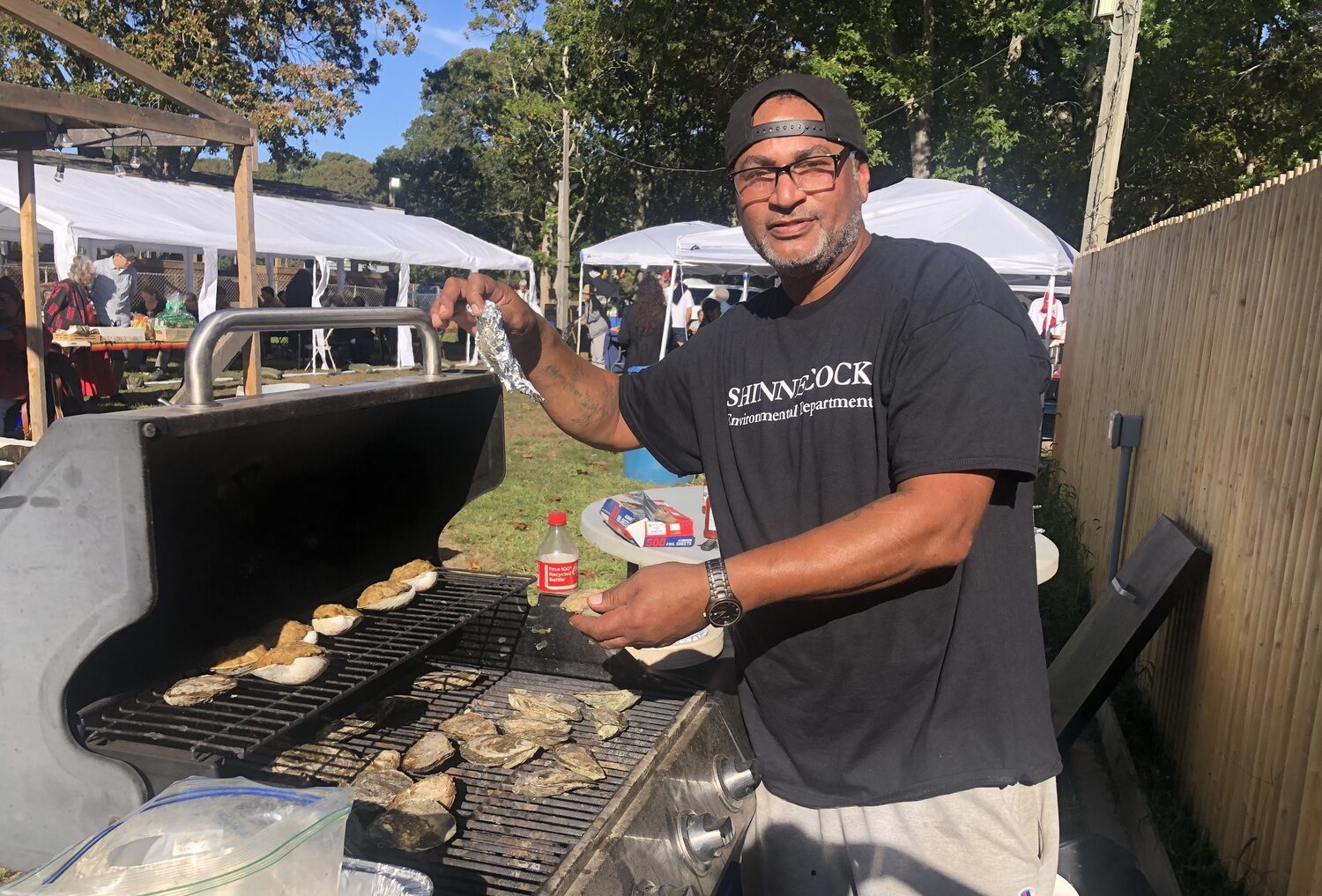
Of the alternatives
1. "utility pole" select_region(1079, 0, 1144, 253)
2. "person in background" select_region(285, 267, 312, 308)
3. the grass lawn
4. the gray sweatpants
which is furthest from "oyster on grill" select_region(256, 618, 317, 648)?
"person in background" select_region(285, 267, 312, 308)

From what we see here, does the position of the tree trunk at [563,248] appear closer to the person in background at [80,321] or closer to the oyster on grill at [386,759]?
the person in background at [80,321]

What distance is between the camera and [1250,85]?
2330 cm

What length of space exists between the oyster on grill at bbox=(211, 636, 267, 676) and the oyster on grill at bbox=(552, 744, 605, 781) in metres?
0.72

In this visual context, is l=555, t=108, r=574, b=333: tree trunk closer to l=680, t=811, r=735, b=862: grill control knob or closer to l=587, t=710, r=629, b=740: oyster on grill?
l=587, t=710, r=629, b=740: oyster on grill

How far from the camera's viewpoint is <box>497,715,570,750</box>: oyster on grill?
214 centimetres

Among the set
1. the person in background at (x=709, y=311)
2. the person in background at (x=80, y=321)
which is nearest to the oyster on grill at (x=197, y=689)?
A: the person in background at (x=80, y=321)

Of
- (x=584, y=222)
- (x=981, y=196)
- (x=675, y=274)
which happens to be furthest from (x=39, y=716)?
(x=584, y=222)

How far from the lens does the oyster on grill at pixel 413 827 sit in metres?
1.71

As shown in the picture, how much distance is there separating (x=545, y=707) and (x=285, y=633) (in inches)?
26.1

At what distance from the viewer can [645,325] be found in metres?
11.5

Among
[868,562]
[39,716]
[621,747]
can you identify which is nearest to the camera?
[868,562]

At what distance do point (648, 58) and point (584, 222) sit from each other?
1152 cm

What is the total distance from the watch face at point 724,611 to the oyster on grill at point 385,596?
4.51 feet

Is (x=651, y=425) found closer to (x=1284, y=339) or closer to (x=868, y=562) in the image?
(x=868, y=562)
